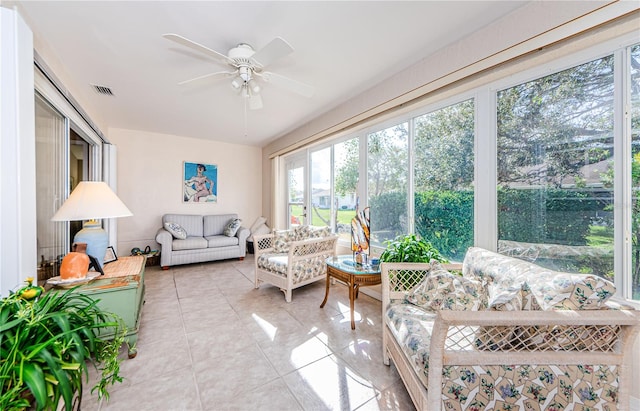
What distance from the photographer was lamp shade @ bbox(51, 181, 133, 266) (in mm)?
1718

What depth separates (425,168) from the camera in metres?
2.52

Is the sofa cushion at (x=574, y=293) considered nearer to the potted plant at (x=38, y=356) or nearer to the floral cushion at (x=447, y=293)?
the floral cushion at (x=447, y=293)

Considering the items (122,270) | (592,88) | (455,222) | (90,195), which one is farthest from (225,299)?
(592,88)

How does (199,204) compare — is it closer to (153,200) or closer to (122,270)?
(153,200)

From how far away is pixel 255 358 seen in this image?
5.81ft

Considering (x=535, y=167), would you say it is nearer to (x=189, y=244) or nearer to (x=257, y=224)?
(x=189, y=244)

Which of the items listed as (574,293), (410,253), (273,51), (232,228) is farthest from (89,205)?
(232,228)

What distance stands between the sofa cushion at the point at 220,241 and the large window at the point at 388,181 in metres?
2.84

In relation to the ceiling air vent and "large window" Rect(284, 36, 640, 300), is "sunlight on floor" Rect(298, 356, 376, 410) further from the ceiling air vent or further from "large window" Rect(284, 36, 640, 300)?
the ceiling air vent

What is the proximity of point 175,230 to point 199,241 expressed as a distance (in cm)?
46

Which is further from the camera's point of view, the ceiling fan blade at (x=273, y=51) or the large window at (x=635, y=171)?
the ceiling fan blade at (x=273, y=51)

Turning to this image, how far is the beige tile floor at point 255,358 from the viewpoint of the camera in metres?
1.41

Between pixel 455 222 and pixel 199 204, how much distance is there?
187 inches

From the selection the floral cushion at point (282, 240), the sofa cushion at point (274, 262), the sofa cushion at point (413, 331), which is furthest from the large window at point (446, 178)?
the floral cushion at point (282, 240)
